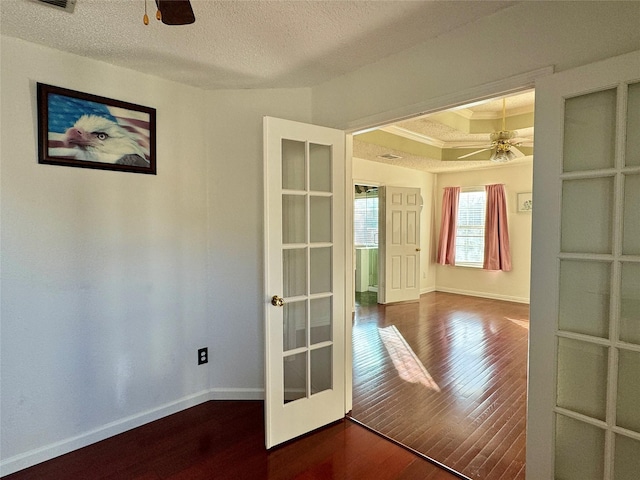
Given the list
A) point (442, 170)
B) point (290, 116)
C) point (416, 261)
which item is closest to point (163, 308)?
point (290, 116)

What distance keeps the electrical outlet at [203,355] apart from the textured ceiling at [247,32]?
2.08 meters

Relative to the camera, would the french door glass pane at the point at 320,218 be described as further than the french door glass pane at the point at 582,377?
Yes

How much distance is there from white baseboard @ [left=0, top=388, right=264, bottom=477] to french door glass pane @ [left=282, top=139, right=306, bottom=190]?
66.7 inches

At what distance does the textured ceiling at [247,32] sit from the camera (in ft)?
5.54

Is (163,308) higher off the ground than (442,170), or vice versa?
(442,170)

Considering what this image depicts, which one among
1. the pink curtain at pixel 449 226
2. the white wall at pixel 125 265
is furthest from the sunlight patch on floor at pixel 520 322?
the white wall at pixel 125 265

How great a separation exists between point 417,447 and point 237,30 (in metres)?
2.71

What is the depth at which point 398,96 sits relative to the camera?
7.13 ft

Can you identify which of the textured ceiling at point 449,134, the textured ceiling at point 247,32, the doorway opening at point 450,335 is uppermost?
the textured ceiling at point 449,134

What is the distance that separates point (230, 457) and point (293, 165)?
6.10 ft

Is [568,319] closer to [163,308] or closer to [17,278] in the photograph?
[163,308]

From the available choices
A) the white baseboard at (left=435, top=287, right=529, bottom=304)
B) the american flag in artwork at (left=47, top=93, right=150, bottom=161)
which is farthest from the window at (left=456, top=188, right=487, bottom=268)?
the american flag in artwork at (left=47, top=93, right=150, bottom=161)

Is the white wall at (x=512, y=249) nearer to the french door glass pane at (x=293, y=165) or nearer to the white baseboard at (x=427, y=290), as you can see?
the white baseboard at (x=427, y=290)

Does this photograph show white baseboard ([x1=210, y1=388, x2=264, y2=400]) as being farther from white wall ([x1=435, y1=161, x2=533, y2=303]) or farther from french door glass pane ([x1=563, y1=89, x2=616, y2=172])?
white wall ([x1=435, y1=161, x2=533, y2=303])
